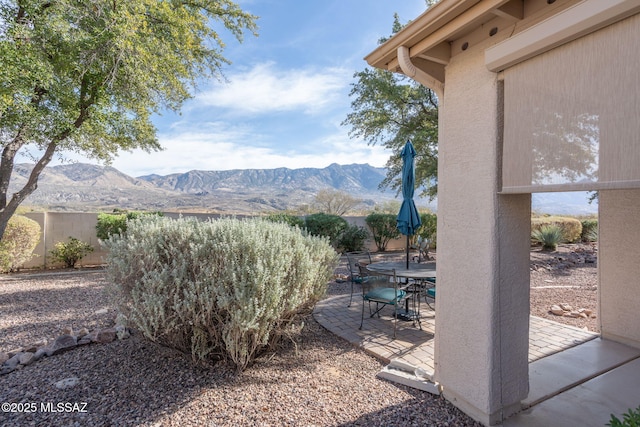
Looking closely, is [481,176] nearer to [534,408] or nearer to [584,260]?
[534,408]

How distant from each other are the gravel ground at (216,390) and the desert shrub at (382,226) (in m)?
8.76

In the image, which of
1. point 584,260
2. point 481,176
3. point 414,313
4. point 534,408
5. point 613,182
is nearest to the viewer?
point 613,182

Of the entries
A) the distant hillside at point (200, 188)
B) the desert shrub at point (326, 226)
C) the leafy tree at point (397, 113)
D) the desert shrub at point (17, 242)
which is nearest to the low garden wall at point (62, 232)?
the desert shrub at point (17, 242)

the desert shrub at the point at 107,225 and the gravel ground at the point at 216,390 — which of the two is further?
the desert shrub at the point at 107,225

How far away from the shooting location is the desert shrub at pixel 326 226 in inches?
462

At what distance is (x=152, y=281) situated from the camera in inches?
122

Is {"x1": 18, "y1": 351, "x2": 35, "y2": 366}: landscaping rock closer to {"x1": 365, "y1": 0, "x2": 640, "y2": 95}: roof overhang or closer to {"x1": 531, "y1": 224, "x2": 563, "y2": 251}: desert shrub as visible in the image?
{"x1": 365, "y1": 0, "x2": 640, "y2": 95}: roof overhang

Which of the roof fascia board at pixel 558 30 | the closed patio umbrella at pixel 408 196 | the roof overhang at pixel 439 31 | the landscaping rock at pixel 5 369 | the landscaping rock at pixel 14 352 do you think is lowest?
the landscaping rock at pixel 5 369

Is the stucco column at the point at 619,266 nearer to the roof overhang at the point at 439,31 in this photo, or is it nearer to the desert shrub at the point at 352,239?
the roof overhang at the point at 439,31

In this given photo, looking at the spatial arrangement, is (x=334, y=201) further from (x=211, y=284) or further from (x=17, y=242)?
(x=211, y=284)

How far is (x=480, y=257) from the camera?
2594 millimetres

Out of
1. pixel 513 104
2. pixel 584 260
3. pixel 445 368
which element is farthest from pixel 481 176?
pixel 584 260

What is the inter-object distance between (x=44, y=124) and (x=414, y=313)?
8.87m

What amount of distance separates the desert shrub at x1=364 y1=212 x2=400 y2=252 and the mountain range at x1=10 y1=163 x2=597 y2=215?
849 centimetres
